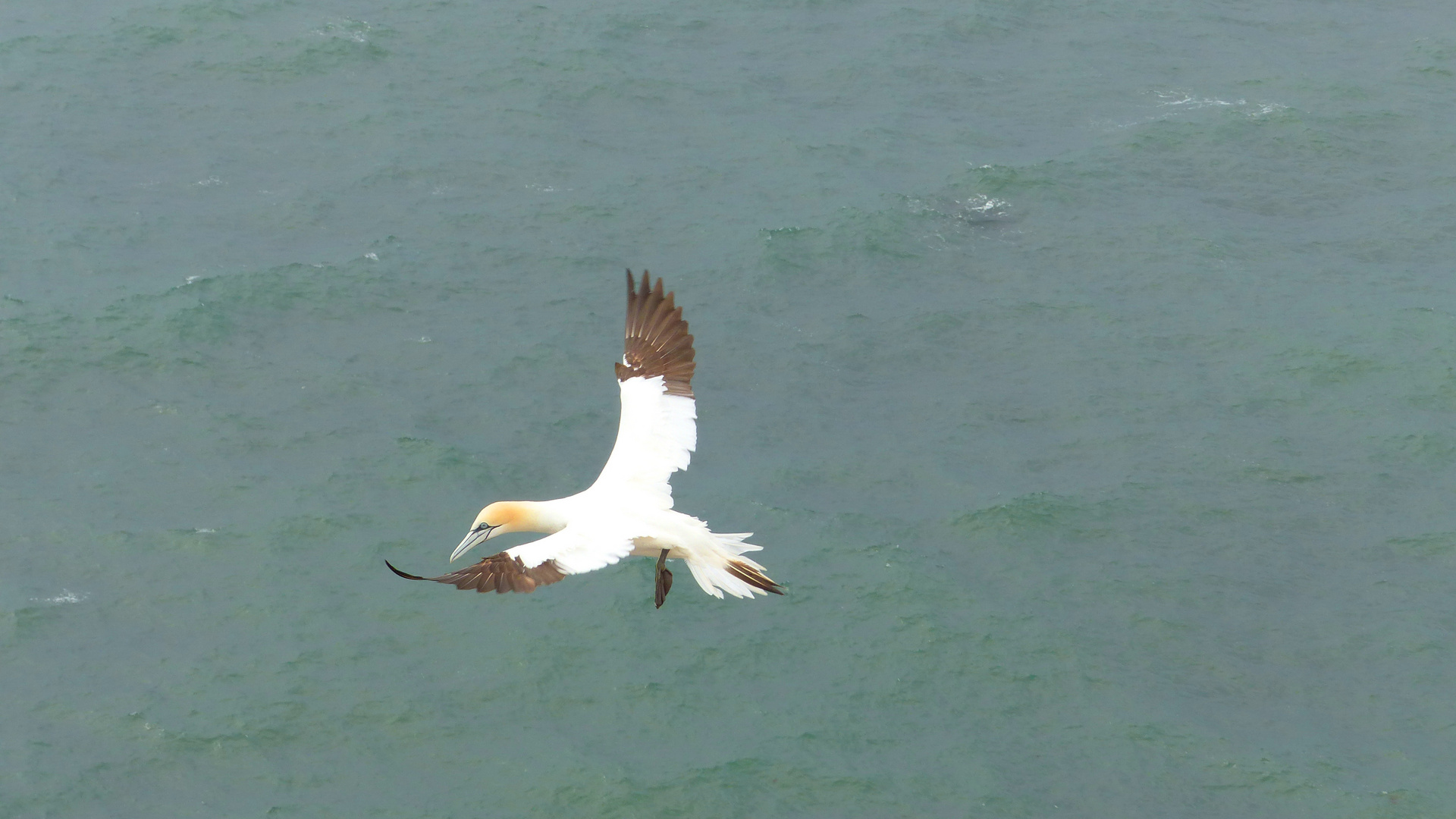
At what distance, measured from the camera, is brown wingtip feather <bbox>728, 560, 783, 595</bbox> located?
2359 cm

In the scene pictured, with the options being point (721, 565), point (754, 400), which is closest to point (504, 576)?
point (721, 565)

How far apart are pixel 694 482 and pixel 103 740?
1335 centimetres

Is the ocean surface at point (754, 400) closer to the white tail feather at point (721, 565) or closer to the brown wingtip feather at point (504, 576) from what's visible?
the white tail feather at point (721, 565)

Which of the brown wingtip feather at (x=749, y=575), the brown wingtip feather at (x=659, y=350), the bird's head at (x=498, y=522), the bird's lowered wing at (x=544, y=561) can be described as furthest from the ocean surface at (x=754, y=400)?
the bird's lowered wing at (x=544, y=561)

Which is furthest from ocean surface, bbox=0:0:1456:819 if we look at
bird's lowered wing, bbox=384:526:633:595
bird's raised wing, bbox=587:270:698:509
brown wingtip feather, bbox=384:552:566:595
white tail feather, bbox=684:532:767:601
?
brown wingtip feather, bbox=384:552:566:595

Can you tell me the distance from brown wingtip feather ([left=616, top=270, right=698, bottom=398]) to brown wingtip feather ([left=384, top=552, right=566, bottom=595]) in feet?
17.2

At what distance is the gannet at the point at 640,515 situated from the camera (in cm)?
2266

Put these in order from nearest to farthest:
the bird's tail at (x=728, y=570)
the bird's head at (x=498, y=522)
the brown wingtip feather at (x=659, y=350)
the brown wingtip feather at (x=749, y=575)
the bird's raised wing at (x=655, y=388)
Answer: the brown wingtip feather at (x=749, y=575)
the bird's tail at (x=728, y=570)
the bird's head at (x=498, y=522)
the bird's raised wing at (x=655, y=388)
the brown wingtip feather at (x=659, y=350)

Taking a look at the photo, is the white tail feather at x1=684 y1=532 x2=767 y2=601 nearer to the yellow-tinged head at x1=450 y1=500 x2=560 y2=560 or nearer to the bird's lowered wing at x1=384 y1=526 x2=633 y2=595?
the bird's lowered wing at x1=384 y1=526 x2=633 y2=595

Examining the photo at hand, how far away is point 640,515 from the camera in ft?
81.0

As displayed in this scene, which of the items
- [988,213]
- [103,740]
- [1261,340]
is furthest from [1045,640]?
[103,740]

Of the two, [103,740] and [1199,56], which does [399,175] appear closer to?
[103,740]

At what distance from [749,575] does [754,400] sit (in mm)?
20353

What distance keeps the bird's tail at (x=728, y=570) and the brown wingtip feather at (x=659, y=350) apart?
3246 millimetres
